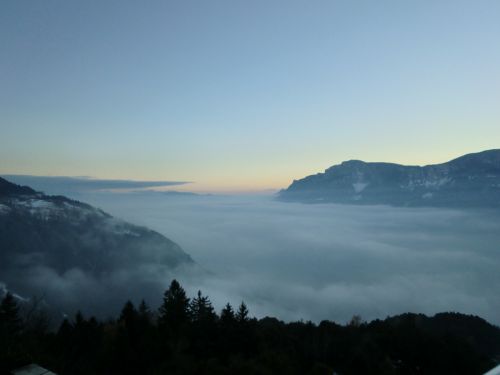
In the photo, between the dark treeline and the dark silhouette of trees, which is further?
the dark silhouette of trees

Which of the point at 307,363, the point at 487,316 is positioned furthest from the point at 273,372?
the point at 487,316

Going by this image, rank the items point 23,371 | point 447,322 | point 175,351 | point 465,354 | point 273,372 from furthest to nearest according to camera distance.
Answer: point 447,322 → point 465,354 → point 175,351 → point 273,372 → point 23,371

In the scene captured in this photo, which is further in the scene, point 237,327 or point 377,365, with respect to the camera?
point 237,327

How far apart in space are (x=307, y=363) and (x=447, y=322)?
5409cm

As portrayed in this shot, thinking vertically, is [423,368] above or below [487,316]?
above

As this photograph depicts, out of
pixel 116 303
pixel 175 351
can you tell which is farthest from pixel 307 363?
pixel 116 303

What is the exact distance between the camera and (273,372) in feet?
82.8

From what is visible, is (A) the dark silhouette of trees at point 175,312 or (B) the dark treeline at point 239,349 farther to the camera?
(A) the dark silhouette of trees at point 175,312

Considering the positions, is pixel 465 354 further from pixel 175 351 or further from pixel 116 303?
pixel 116 303

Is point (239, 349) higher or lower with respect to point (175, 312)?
higher

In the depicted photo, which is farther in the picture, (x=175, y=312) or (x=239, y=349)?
(x=175, y=312)

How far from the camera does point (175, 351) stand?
29.4 m

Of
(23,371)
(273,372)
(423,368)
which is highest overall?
(23,371)

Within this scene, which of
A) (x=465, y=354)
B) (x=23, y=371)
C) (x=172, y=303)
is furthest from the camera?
(x=172, y=303)
